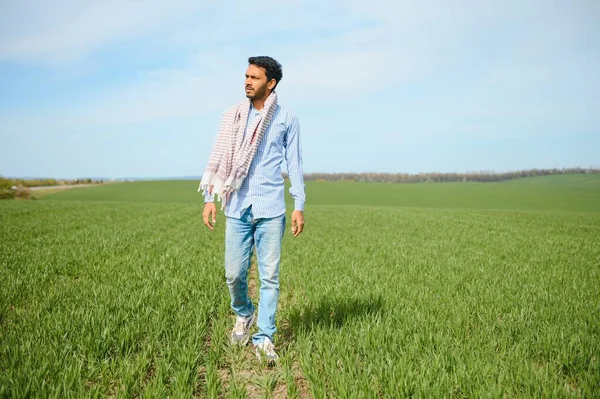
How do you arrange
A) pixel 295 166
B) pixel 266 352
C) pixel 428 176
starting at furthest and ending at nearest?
pixel 428 176 < pixel 295 166 < pixel 266 352

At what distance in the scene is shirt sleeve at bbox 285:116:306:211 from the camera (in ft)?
12.2

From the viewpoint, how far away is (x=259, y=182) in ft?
11.8

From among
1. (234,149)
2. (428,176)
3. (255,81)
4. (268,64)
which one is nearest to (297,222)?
(234,149)

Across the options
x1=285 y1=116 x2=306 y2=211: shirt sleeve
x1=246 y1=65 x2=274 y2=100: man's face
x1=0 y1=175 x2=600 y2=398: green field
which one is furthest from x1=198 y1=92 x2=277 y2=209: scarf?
x1=0 y1=175 x2=600 y2=398: green field

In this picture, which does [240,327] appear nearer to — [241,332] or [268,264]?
[241,332]

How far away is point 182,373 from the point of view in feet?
10.0

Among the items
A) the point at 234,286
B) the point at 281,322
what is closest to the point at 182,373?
the point at 234,286

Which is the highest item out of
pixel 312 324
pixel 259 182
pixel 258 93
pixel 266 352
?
pixel 258 93

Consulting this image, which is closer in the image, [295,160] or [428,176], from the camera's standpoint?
[295,160]

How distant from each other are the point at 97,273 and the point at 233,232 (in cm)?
428

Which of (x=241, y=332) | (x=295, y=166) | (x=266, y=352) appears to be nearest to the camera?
(x=266, y=352)

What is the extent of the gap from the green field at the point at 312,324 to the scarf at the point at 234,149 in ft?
5.14

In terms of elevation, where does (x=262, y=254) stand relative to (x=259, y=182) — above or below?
below

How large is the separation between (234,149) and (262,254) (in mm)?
1079
